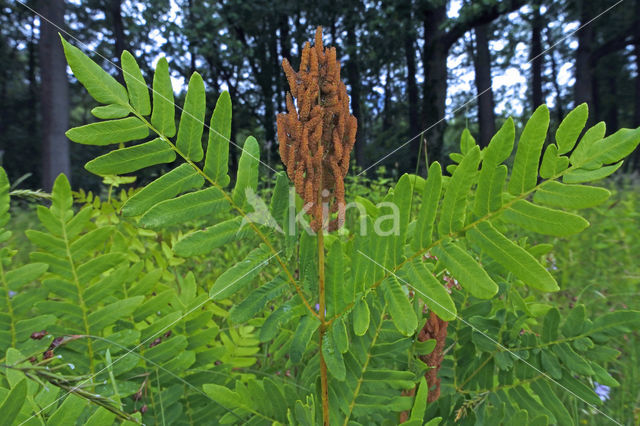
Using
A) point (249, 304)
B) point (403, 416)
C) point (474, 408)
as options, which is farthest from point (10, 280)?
point (474, 408)

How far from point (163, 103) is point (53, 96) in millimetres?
7197

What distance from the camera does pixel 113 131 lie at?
1.99 ft

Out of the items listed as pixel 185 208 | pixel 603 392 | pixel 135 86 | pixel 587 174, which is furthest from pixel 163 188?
pixel 603 392

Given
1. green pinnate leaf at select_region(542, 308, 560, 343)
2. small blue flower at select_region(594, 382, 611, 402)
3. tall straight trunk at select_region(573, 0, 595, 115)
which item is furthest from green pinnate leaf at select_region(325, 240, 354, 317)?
tall straight trunk at select_region(573, 0, 595, 115)

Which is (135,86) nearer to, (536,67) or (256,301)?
(256,301)

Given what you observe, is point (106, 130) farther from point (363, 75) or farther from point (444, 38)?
point (363, 75)

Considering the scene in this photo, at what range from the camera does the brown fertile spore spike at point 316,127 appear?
584mm

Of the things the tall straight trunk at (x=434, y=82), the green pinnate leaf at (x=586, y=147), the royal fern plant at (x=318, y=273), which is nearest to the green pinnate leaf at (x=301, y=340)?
the royal fern plant at (x=318, y=273)

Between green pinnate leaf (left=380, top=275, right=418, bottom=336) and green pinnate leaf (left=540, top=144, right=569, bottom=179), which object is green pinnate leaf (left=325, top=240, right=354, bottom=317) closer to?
green pinnate leaf (left=380, top=275, right=418, bottom=336)

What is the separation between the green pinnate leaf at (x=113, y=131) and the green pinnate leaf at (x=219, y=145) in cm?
10

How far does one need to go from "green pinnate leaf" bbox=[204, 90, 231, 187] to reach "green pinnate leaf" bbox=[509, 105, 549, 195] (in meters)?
0.41

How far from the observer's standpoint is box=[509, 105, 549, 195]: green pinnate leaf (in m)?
0.54

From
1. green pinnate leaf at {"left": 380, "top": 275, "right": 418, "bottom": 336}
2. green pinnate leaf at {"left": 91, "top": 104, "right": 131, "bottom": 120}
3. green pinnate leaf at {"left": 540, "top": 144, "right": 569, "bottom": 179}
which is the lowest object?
green pinnate leaf at {"left": 380, "top": 275, "right": 418, "bottom": 336}

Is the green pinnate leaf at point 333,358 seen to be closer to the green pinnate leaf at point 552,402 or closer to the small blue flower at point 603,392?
the green pinnate leaf at point 552,402
